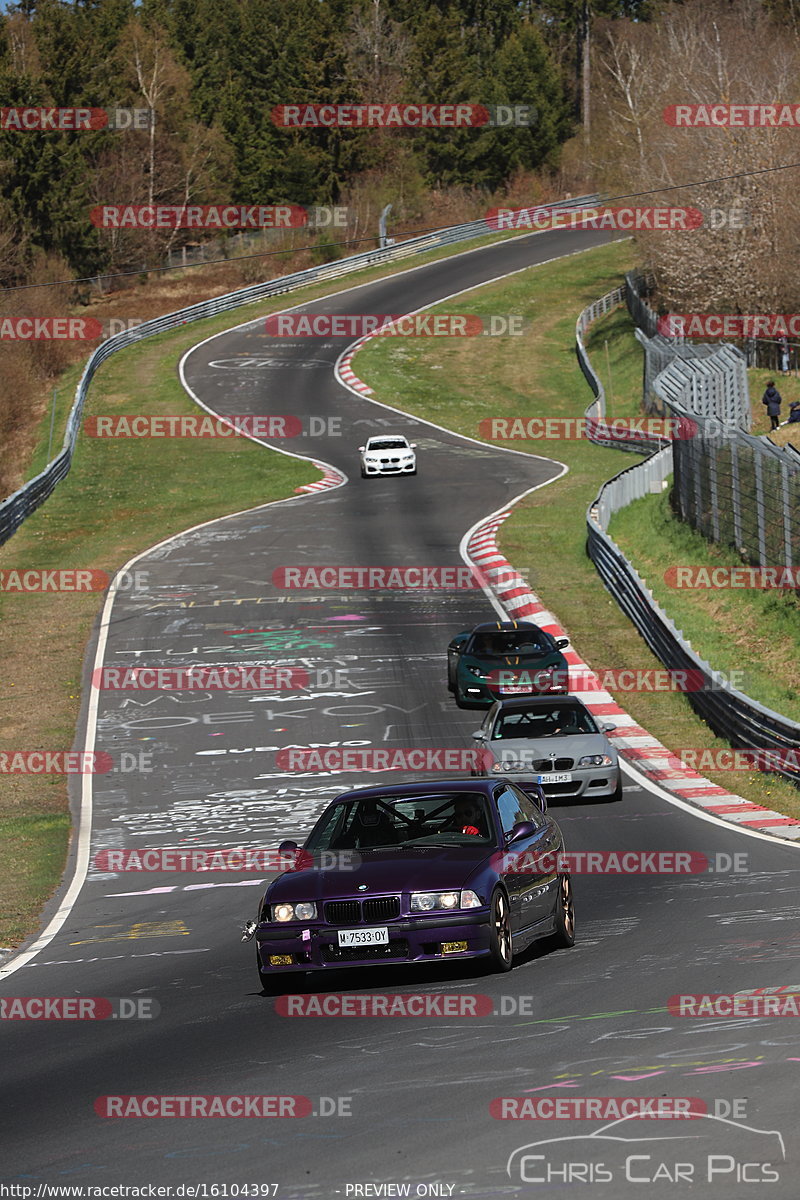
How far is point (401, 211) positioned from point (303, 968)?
88.7 meters

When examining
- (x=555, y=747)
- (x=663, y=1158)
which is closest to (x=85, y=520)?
(x=555, y=747)

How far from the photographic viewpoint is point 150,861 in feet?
62.0

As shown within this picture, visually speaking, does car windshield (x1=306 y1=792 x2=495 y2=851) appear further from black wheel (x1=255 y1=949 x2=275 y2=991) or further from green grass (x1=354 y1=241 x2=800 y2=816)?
green grass (x1=354 y1=241 x2=800 y2=816)

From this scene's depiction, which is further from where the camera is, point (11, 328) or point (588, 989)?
point (11, 328)

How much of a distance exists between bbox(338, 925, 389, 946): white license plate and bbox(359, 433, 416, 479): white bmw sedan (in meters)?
40.3

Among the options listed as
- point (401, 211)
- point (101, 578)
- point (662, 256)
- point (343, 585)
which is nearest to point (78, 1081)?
point (343, 585)

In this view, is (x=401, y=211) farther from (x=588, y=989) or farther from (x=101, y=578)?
(x=588, y=989)

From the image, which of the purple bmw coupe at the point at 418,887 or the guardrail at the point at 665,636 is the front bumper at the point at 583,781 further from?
the purple bmw coupe at the point at 418,887

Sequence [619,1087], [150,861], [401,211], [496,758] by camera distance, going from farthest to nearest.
Result: [401,211]
[496,758]
[150,861]
[619,1087]

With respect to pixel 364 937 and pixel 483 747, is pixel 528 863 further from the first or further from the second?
pixel 483 747

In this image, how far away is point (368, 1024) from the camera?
9781 millimetres

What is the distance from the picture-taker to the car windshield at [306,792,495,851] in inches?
464

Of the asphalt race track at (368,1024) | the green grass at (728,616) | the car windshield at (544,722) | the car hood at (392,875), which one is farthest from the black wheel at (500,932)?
the green grass at (728,616)

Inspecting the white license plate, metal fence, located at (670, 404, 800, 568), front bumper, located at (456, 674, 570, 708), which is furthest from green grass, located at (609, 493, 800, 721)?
the white license plate
